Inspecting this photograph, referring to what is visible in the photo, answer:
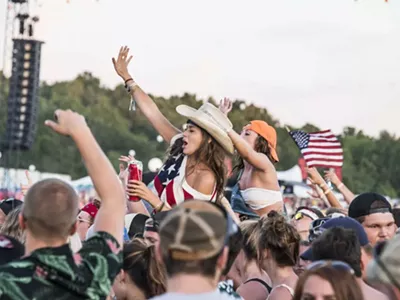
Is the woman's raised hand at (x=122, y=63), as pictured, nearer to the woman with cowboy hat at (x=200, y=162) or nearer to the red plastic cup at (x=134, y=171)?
the woman with cowboy hat at (x=200, y=162)

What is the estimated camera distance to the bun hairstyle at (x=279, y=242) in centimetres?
677

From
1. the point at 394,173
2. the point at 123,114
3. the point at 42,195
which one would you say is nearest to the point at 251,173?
the point at 42,195

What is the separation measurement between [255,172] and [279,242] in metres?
2.22

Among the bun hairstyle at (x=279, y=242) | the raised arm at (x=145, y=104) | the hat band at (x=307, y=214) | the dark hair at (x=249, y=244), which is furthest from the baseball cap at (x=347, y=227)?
the raised arm at (x=145, y=104)

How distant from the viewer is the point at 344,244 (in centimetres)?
575

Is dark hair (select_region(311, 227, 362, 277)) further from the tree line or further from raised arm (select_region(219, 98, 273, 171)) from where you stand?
the tree line

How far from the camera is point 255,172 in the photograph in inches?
353

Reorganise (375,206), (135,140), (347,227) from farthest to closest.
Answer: (135,140)
(375,206)
(347,227)

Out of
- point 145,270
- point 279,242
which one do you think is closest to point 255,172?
point 279,242

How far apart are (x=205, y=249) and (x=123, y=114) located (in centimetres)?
9842

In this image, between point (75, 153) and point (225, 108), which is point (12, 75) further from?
point (75, 153)

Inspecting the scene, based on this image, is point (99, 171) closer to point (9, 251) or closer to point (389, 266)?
point (9, 251)

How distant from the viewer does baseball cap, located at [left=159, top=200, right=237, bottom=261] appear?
4.41 metres

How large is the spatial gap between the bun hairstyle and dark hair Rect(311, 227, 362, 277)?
946mm
